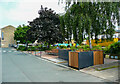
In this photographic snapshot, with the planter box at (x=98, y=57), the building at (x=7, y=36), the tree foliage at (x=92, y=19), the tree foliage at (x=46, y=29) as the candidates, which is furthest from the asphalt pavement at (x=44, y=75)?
the building at (x=7, y=36)

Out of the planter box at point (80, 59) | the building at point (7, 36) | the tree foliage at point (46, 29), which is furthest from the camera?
the building at point (7, 36)

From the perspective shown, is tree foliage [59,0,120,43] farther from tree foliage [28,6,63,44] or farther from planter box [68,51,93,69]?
tree foliage [28,6,63,44]

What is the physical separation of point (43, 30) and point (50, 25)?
1.68m

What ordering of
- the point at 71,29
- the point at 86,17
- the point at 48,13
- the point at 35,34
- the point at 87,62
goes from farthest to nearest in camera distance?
the point at 48,13 → the point at 35,34 → the point at 71,29 → the point at 86,17 → the point at 87,62

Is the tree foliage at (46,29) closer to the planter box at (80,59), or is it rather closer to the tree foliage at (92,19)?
the tree foliage at (92,19)

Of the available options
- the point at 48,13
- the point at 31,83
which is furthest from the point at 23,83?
the point at 48,13

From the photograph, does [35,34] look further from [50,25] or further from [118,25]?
[118,25]

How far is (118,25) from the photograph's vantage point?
344 inches

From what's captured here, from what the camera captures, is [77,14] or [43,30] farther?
[43,30]

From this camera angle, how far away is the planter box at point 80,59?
26.6ft

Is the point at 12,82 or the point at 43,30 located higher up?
the point at 43,30

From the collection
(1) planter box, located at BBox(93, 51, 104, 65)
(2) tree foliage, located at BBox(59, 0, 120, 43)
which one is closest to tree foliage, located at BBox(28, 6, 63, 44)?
(2) tree foliage, located at BBox(59, 0, 120, 43)

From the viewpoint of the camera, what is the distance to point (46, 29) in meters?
22.0

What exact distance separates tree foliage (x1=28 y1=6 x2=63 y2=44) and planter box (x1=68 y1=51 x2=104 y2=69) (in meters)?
13.2
